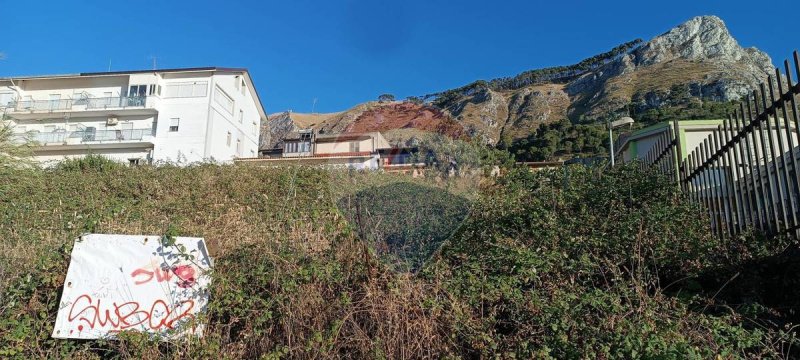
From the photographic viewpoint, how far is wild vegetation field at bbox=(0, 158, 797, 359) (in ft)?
9.52

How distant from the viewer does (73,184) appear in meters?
11.2

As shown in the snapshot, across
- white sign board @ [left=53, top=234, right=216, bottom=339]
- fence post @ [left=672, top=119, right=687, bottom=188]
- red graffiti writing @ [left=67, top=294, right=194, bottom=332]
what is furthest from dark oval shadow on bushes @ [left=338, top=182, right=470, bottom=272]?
fence post @ [left=672, top=119, right=687, bottom=188]

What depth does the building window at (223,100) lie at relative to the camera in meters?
32.5

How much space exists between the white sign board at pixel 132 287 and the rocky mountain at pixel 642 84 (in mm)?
31898

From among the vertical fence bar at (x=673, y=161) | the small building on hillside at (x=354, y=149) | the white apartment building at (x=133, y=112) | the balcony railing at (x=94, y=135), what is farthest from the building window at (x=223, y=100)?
the vertical fence bar at (x=673, y=161)

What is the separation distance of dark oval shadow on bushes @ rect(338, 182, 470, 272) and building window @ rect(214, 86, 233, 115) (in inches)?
1239

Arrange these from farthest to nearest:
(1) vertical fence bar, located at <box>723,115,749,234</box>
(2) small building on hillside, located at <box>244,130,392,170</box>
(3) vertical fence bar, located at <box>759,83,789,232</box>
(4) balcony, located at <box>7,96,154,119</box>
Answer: (4) balcony, located at <box>7,96,154,119</box>
(1) vertical fence bar, located at <box>723,115,749,234</box>
(3) vertical fence bar, located at <box>759,83,789,232</box>
(2) small building on hillside, located at <box>244,130,392,170</box>

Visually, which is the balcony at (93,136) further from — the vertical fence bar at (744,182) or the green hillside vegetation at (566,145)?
the vertical fence bar at (744,182)

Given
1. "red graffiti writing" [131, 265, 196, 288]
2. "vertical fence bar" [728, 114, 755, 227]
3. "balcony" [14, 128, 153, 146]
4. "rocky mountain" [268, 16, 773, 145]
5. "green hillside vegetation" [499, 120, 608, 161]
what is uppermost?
"rocky mountain" [268, 16, 773, 145]

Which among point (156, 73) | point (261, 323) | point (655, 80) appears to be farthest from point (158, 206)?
point (655, 80)

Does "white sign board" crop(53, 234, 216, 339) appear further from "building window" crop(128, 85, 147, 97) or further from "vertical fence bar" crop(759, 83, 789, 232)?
"building window" crop(128, 85, 147, 97)

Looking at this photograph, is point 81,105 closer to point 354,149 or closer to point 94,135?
point 94,135

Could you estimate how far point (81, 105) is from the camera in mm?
33062

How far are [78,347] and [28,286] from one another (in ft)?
2.32
